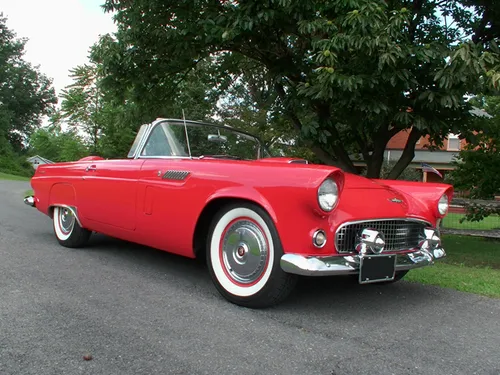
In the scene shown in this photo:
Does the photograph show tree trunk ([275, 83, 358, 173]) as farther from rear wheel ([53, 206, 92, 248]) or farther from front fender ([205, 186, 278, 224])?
front fender ([205, 186, 278, 224])

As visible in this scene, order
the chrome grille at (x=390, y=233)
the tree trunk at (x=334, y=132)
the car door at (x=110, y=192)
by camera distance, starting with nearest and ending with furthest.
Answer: the chrome grille at (x=390, y=233) < the car door at (x=110, y=192) < the tree trunk at (x=334, y=132)

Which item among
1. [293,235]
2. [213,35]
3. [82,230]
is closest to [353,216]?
[293,235]

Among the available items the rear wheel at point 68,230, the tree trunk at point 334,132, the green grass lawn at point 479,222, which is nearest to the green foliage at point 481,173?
the green grass lawn at point 479,222

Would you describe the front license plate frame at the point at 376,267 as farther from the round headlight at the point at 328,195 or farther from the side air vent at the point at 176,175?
the side air vent at the point at 176,175

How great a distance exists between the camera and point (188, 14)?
679 centimetres

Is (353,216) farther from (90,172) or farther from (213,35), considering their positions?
(213,35)

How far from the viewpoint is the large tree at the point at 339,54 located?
15.8 ft

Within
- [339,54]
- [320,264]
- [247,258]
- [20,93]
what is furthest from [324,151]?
[20,93]

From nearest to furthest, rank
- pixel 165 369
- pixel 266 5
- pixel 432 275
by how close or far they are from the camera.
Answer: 1. pixel 165 369
2. pixel 432 275
3. pixel 266 5

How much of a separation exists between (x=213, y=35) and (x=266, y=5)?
0.93m

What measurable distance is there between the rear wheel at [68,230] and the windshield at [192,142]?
1.42 meters

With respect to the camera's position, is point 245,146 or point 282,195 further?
point 245,146

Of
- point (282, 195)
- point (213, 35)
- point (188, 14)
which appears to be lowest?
point (282, 195)

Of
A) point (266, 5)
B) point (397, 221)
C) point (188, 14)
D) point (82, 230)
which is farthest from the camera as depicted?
point (188, 14)
